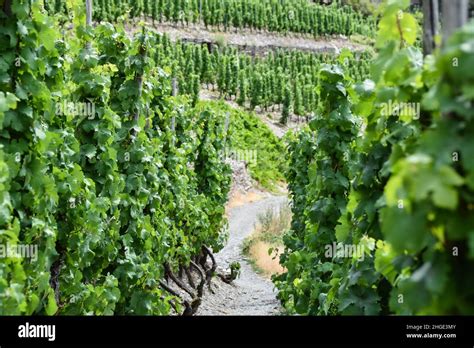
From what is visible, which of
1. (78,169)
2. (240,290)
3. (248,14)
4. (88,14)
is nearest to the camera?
(78,169)

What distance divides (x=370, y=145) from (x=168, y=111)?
260 inches

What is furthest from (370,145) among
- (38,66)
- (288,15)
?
(288,15)

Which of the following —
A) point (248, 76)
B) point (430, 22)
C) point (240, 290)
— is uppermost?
point (430, 22)

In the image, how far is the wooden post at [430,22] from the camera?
3.66 metres

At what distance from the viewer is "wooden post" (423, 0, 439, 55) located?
3662mm

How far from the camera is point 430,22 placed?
3691 millimetres

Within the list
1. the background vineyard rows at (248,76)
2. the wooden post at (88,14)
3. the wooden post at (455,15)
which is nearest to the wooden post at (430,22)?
the wooden post at (455,15)

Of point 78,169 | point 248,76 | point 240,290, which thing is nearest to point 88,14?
point 78,169

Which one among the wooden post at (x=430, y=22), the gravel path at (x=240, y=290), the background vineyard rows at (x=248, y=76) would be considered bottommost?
the gravel path at (x=240, y=290)

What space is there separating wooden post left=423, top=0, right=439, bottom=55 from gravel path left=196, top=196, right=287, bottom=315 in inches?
378

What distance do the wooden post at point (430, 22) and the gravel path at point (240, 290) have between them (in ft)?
31.5

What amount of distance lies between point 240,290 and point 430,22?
12848mm

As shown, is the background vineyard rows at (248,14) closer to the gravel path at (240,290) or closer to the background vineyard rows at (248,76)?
the background vineyard rows at (248,76)

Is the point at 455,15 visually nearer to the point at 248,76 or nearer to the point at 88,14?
the point at 88,14
